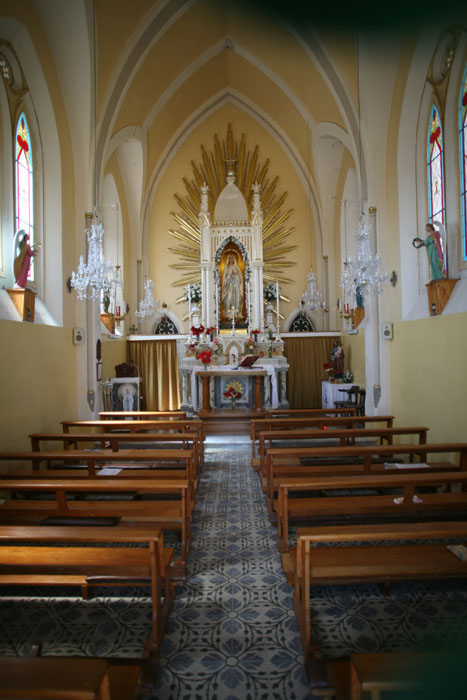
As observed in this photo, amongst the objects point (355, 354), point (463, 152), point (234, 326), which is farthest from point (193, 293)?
point (463, 152)

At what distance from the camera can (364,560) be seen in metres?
3.05

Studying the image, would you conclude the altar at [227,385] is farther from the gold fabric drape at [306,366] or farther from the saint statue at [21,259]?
the saint statue at [21,259]

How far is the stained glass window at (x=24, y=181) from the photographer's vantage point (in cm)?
753

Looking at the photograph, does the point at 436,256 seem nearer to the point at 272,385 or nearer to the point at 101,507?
the point at 272,385

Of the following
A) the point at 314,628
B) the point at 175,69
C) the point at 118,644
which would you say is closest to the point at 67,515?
the point at 118,644

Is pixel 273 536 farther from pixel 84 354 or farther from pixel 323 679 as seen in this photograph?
pixel 84 354

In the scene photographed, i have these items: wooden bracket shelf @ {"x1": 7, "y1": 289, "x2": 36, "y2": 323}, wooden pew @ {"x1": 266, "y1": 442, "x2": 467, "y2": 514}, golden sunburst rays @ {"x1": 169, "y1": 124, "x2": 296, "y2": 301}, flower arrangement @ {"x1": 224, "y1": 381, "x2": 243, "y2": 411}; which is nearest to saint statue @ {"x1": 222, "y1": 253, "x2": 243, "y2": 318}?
golden sunburst rays @ {"x1": 169, "y1": 124, "x2": 296, "y2": 301}

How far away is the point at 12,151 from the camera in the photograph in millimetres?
7172

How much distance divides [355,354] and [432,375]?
4970 millimetres

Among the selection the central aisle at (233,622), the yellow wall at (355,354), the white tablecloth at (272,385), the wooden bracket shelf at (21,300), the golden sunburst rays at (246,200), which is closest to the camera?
the central aisle at (233,622)

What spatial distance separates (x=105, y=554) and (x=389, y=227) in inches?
311

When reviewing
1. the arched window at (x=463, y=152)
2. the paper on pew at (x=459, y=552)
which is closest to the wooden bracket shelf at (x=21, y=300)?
the paper on pew at (x=459, y=552)

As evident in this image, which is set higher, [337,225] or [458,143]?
[337,225]

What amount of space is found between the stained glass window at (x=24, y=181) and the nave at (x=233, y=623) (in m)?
6.06
